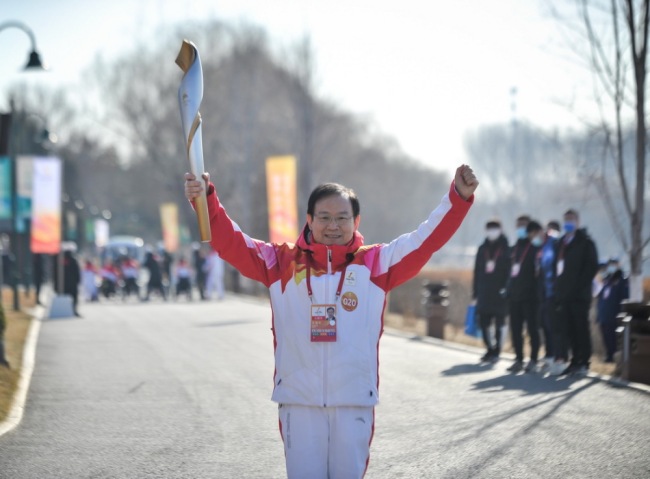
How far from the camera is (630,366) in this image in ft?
40.1

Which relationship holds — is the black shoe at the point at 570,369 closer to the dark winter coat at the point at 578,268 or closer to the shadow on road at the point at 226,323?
the dark winter coat at the point at 578,268

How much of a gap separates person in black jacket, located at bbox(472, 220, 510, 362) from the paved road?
758 mm

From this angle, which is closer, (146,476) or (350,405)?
(350,405)

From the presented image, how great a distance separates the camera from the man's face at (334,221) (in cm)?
509

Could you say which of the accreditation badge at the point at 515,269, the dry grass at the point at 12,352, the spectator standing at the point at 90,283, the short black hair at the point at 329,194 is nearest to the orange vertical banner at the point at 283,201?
the dry grass at the point at 12,352

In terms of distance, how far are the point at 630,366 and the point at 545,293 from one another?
206 centimetres

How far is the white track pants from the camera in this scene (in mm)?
4859

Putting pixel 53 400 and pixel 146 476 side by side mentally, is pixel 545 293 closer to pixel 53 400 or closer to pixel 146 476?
pixel 53 400

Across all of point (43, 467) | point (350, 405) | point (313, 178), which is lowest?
point (43, 467)

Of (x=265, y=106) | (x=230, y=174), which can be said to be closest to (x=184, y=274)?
(x=265, y=106)

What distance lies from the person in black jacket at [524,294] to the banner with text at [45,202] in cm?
1593

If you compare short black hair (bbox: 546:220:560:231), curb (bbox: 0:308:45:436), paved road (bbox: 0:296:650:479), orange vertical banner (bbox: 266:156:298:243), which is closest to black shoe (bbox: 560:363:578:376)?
paved road (bbox: 0:296:650:479)

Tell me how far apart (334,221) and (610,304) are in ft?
40.2

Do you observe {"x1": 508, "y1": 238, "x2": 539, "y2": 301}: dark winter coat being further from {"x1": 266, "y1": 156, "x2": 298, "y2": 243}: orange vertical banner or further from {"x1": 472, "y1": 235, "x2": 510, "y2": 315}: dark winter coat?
{"x1": 266, "y1": 156, "x2": 298, "y2": 243}: orange vertical banner
